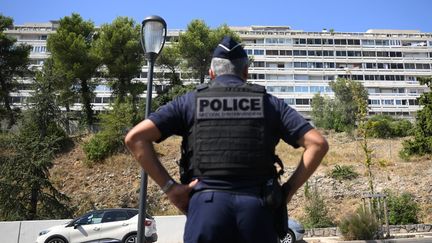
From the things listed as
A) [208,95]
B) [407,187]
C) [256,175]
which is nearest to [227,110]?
[208,95]

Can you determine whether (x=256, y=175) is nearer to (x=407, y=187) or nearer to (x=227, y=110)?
(x=227, y=110)

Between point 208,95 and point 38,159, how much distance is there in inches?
808

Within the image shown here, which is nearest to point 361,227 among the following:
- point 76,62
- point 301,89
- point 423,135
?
point 423,135

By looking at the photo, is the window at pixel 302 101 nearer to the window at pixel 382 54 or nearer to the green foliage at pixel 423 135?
the window at pixel 382 54

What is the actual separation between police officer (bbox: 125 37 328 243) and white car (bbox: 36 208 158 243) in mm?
11551

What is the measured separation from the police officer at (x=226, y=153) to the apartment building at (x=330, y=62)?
213 feet

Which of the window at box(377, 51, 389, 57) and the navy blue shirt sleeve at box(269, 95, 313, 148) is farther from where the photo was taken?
the window at box(377, 51, 389, 57)

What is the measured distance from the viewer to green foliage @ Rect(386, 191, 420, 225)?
64.5ft

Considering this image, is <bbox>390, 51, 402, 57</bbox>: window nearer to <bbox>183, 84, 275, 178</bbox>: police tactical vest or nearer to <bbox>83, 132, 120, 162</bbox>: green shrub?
<bbox>83, 132, 120, 162</bbox>: green shrub

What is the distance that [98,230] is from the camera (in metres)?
13.7

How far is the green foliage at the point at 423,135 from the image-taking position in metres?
29.8

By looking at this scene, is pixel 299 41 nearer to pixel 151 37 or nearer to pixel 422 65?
pixel 422 65

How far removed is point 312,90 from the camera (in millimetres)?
68500

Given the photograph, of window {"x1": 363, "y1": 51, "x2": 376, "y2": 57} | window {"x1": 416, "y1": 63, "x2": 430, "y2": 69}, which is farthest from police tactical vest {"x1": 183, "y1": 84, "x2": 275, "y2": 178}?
window {"x1": 416, "y1": 63, "x2": 430, "y2": 69}
